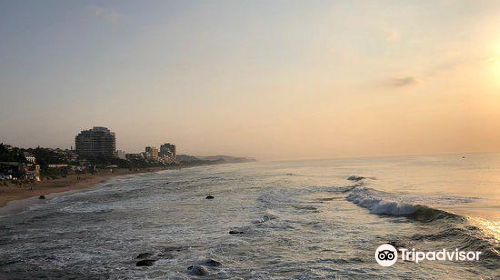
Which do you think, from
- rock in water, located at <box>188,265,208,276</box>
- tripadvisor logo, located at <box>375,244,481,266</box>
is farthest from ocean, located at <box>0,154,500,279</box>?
tripadvisor logo, located at <box>375,244,481,266</box>

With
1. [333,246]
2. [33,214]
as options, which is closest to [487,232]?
[333,246]

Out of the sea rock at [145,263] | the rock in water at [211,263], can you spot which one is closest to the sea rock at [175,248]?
the sea rock at [145,263]

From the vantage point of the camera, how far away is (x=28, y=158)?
341ft

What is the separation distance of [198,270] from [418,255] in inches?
328

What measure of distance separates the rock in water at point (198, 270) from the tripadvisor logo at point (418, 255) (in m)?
6.26

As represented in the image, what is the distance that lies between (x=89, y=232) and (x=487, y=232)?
20.9 m

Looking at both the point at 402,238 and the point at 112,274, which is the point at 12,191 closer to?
the point at 112,274

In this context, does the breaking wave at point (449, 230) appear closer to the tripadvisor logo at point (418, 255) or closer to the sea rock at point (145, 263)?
the tripadvisor logo at point (418, 255)

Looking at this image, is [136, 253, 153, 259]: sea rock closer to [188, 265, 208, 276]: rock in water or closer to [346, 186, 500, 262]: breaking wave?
[188, 265, 208, 276]: rock in water

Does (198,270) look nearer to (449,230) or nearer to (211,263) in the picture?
(211,263)

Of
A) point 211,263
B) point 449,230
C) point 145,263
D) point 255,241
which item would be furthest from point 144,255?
point 449,230

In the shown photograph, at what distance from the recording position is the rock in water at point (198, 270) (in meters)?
12.1

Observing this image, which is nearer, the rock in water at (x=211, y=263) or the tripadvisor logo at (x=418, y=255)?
the tripadvisor logo at (x=418, y=255)

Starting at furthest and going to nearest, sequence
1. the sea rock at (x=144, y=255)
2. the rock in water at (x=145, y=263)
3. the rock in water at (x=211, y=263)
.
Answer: the sea rock at (x=144, y=255) < the rock in water at (x=145, y=263) < the rock in water at (x=211, y=263)
